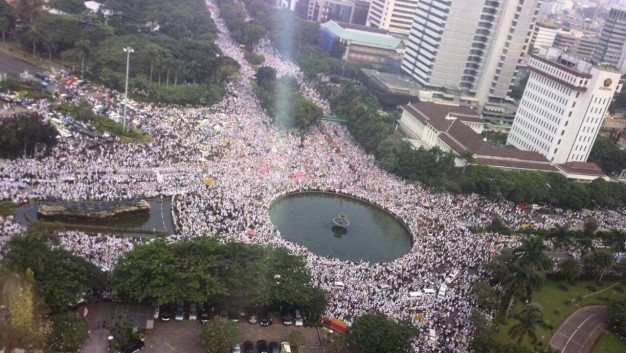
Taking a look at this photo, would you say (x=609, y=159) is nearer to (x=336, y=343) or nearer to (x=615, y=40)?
(x=336, y=343)

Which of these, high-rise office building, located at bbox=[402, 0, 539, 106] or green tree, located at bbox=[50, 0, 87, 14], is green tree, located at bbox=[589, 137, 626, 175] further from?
green tree, located at bbox=[50, 0, 87, 14]

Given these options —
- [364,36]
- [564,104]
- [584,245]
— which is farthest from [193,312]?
[364,36]

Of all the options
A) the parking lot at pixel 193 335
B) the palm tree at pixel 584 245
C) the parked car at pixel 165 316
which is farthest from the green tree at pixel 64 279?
the palm tree at pixel 584 245

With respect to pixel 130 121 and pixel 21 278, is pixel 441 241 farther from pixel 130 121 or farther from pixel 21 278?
pixel 130 121

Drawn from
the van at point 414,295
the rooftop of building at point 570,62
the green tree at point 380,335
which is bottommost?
the van at point 414,295

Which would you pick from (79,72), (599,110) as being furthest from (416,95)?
(79,72)

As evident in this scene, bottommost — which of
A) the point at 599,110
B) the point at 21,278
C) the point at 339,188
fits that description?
the point at 339,188

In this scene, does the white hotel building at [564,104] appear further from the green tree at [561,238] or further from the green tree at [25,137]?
the green tree at [25,137]
